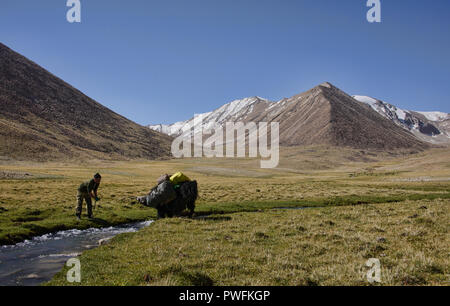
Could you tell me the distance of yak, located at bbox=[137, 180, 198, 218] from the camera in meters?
25.3

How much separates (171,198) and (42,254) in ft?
36.5

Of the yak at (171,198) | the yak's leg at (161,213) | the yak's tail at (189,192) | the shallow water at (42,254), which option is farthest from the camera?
the yak's leg at (161,213)

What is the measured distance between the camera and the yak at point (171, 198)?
2528cm

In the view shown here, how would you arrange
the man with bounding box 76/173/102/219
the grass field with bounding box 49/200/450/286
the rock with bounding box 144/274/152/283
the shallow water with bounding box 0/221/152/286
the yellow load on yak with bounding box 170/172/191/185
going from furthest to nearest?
the yellow load on yak with bounding box 170/172/191/185 < the man with bounding box 76/173/102/219 < the shallow water with bounding box 0/221/152/286 < the rock with bounding box 144/274/152/283 < the grass field with bounding box 49/200/450/286

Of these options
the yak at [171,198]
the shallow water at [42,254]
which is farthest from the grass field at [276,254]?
the yak at [171,198]

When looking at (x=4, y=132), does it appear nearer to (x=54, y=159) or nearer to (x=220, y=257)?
(x=54, y=159)

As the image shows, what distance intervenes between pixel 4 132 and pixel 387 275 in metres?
167

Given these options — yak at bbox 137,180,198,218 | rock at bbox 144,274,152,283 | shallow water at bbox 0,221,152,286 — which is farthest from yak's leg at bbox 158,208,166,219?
rock at bbox 144,274,152,283

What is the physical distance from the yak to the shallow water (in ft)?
11.7

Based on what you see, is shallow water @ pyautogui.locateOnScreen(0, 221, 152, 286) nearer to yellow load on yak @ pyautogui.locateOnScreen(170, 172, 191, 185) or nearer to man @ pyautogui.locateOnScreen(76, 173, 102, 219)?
man @ pyautogui.locateOnScreen(76, 173, 102, 219)

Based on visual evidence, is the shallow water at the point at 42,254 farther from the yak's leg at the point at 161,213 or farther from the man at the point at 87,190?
the yak's leg at the point at 161,213

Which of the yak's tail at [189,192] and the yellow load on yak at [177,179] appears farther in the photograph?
the yellow load on yak at [177,179]

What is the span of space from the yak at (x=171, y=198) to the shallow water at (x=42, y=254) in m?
3.56
